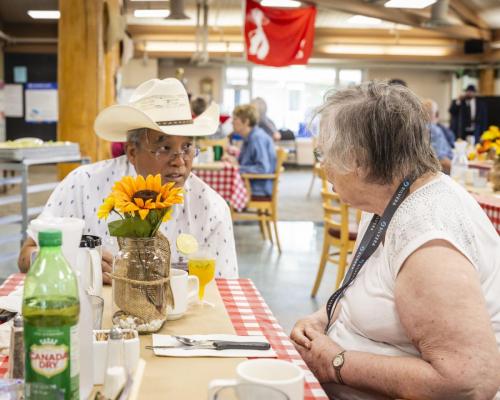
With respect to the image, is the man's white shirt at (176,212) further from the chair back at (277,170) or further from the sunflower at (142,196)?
the chair back at (277,170)

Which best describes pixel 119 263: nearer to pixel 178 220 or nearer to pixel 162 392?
pixel 162 392

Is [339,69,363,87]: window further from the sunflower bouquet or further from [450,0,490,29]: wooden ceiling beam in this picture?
the sunflower bouquet

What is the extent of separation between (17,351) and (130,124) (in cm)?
145

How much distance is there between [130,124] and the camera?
2.52 meters

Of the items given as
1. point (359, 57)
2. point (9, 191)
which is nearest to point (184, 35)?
point (359, 57)

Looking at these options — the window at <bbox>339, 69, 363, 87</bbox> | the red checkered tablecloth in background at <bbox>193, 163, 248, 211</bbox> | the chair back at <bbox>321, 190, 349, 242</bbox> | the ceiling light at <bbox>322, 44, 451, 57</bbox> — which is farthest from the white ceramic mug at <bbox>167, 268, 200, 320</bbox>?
the window at <bbox>339, 69, 363, 87</bbox>

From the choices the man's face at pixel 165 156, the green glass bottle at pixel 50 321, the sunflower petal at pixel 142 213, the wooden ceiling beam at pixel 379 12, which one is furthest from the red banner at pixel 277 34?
the green glass bottle at pixel 50 321

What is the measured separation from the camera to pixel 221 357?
149cm

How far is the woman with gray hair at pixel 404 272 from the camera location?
1377 mm

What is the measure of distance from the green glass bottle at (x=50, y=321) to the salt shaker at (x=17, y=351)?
198mm

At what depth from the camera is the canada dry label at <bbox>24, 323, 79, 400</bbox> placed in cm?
97

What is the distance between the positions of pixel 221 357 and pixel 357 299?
0.39 metres

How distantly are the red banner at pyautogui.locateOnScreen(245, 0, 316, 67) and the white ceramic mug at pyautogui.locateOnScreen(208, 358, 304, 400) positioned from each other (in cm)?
858

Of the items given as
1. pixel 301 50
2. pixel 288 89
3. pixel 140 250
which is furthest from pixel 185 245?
pixel 288 89
